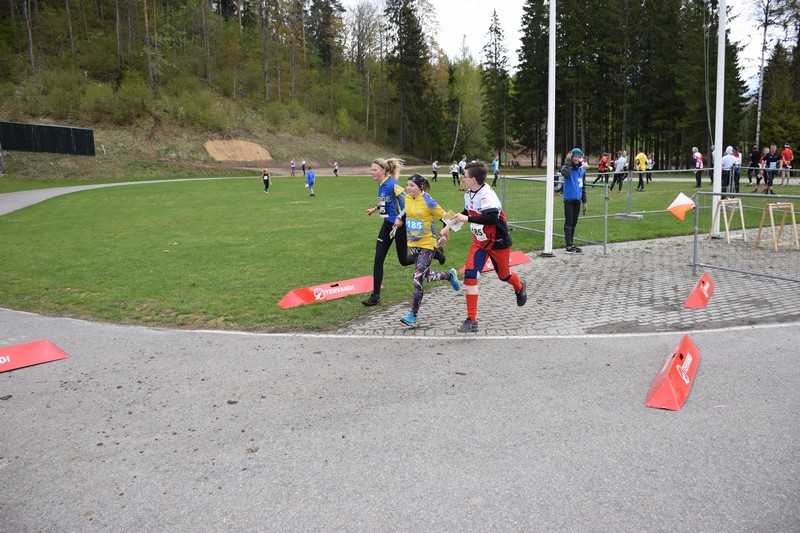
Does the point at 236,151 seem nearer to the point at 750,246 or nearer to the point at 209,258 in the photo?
the point at 209,258

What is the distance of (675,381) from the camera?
204 inches

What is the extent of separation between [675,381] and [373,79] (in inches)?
3549

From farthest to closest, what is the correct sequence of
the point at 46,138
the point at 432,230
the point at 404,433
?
the point at 46,138 → the point at 432,230 → the point at 404,433

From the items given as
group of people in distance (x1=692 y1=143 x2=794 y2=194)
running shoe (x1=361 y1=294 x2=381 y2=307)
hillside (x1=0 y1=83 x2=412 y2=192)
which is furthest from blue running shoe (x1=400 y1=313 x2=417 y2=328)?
hillside (x1=0 y1=83 x2=412 y2=192)

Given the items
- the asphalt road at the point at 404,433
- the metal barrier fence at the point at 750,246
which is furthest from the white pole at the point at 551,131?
the asphalt road at the point at 404,433

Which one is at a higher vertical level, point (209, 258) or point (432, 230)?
point (432, 230)

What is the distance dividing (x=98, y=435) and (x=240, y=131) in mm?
68460

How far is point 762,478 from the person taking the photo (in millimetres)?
3770

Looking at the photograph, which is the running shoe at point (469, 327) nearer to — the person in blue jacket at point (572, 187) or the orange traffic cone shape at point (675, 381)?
the orange traffic cone shape at point (675, 381)

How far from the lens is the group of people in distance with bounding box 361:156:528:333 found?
6918mm

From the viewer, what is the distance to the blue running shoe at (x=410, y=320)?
761cm

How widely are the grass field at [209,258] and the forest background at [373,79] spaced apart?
1415 inches

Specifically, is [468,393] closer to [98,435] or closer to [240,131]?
[98,435]

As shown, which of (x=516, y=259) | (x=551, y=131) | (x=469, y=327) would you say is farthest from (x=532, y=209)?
(x=469, y=327)
